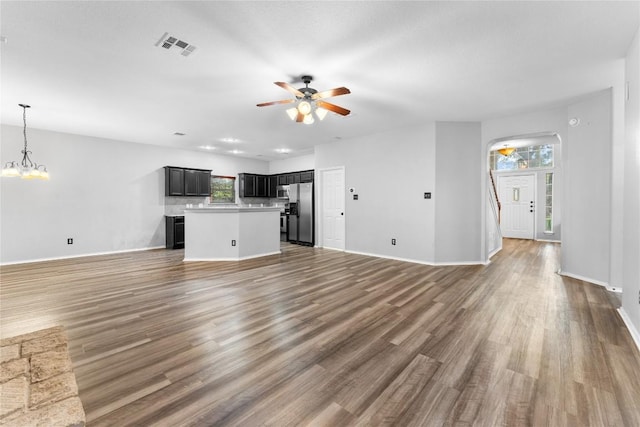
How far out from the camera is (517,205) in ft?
28.9

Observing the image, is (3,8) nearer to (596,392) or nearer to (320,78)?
(320,78)

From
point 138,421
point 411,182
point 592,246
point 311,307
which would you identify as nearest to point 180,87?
point 311,307

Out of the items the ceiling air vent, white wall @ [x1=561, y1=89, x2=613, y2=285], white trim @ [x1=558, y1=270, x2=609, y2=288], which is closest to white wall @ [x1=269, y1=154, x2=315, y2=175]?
the ceiling air vent

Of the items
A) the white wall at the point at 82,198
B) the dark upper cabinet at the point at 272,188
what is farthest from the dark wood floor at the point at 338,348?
the dark upper cabinet at the point at 272,188

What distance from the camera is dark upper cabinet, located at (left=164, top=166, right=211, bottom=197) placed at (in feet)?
23.9

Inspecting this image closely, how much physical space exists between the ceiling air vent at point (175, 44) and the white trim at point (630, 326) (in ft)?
15.8

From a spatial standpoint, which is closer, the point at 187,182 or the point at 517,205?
the point at 187,182

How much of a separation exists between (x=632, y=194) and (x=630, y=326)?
4.12ft

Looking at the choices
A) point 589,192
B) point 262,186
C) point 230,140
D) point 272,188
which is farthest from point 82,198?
point 589,192

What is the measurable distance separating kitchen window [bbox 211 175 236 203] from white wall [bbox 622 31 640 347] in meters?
8.56

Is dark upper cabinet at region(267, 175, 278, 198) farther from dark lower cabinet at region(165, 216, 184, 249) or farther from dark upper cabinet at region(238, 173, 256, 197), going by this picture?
dark lower cabinet at region(165, 216, 184, 249)

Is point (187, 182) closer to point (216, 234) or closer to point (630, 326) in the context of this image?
point (216, 234)

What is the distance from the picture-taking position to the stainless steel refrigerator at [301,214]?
7.56m

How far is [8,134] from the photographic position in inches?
210
